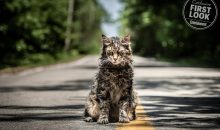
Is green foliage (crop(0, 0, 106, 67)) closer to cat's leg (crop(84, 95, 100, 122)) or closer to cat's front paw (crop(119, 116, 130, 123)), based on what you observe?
cat's leg (crop(84, 95, 100, 122))

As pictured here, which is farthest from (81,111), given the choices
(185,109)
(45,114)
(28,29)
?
(28,29)

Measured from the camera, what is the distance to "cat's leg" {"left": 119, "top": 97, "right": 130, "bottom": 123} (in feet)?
27.1

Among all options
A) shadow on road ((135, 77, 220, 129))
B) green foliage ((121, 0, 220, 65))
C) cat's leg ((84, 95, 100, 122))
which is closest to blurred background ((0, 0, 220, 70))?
green foliage ((121, 0, 220, 65))

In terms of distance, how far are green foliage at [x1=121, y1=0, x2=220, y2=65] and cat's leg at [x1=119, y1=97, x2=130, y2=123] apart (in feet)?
105

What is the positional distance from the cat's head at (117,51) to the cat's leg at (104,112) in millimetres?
577

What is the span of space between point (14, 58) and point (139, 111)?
109 feet

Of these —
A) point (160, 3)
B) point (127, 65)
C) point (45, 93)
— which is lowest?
point (45, 93)

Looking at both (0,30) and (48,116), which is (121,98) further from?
(0,30)

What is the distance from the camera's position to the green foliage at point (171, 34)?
153ft

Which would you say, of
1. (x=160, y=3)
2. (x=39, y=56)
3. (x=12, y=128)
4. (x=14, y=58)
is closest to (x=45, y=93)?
(x=12, y=128)

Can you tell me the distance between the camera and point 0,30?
4006cm

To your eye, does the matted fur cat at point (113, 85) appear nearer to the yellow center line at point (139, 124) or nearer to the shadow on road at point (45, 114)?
the yellow center line at point (139, 124)

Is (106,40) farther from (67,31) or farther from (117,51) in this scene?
(67,31)

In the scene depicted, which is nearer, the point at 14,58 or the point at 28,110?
the point at 28,110
